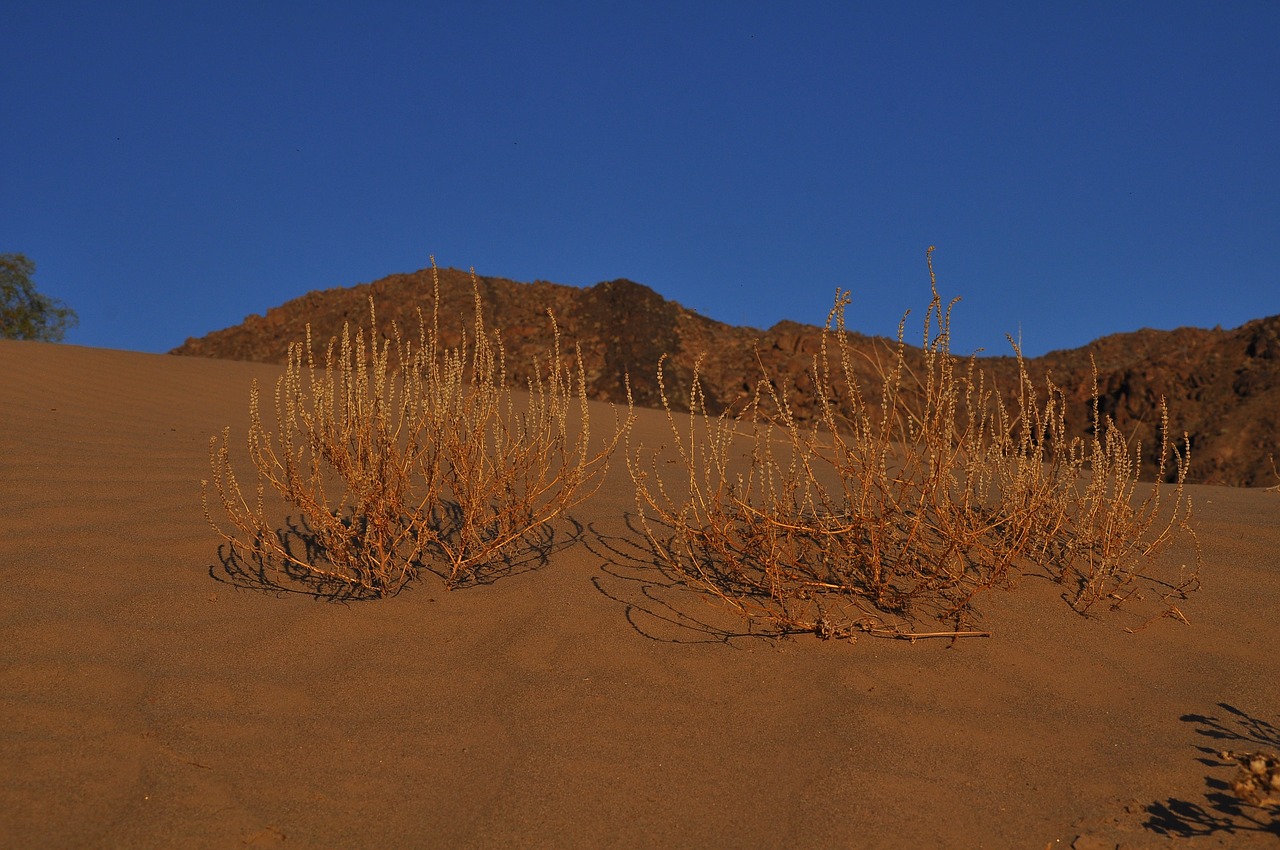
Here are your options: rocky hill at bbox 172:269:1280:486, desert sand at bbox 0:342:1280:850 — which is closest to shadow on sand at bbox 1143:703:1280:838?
desert sand at bbox 0:342:1280:850

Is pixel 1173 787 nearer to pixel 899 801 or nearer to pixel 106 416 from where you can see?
pixel 899 801

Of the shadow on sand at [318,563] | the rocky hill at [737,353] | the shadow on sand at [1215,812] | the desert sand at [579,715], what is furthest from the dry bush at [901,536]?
the rocky hill at [737,353]

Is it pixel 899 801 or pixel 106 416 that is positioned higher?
pixel 106 416

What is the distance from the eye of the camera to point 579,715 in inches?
108

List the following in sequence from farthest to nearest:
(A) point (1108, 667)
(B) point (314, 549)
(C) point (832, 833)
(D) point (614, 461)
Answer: (D) point (614, 461) < (B) point (314, 549) < (A) point (1108, 667) < (C) point (832, 833)

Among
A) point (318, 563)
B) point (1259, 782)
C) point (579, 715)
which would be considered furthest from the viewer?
point (318, 563)

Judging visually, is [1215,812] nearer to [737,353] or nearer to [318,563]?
[318,563]

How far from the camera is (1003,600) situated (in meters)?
3.61

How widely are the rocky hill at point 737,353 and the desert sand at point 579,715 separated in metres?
6.79

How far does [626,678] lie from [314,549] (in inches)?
69.4

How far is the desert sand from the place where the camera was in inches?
88.8

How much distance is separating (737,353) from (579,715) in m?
14.8

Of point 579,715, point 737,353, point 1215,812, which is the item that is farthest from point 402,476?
point 737,353

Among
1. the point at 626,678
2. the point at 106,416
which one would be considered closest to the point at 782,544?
the point at 626,678
